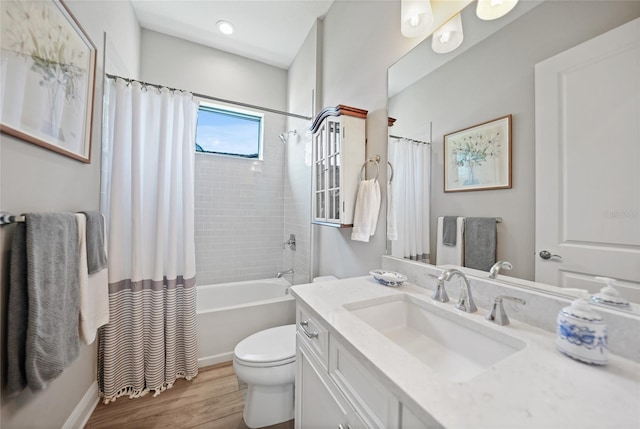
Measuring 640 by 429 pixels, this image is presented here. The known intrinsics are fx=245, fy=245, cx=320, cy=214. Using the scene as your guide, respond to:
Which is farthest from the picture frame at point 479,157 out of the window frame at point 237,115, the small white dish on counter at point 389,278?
the window frame at point 237,115

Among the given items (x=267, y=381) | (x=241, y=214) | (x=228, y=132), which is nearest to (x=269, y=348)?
(x=267, y=381)

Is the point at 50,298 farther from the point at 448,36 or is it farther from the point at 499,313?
the point at 448,36

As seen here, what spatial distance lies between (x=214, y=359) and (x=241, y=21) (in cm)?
302

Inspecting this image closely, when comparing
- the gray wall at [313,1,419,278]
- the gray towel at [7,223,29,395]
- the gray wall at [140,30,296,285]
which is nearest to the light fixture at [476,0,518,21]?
the gray wall at [313,1,419,278]

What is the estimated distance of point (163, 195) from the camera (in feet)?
5.86

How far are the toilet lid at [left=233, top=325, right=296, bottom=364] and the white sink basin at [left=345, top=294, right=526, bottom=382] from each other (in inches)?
27.1

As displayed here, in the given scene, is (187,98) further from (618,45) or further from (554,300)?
(554,300)

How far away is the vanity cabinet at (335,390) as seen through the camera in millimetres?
582

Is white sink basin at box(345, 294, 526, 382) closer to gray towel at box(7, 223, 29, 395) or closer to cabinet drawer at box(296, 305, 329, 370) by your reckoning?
cabinet drawer at box(296, 305, 329, 370)

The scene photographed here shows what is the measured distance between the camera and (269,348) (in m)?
1.50

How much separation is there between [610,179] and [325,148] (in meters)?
1.40

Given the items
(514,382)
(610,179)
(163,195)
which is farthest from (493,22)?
(163,195)

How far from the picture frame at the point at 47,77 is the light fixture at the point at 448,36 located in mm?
1655

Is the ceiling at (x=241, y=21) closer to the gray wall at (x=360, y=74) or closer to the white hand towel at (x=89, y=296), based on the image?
the gray wall at (x=360, y=74)
